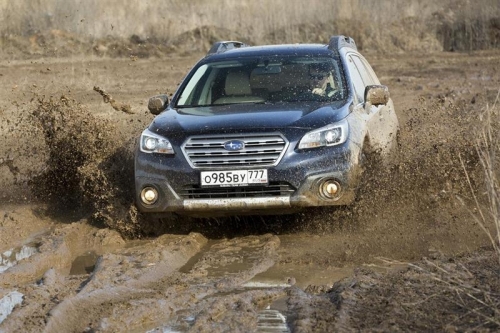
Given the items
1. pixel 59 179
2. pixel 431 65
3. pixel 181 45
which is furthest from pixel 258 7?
pixel 59 179

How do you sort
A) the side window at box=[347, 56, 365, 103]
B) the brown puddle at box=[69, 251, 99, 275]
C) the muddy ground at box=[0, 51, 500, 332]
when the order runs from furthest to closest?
1. the side window at box=[347, 56, 365, 103]
2. the brown puddle at box=[69, 251, 99, 275]
3. the muddy ground at box=[0, 51, 500, 332]

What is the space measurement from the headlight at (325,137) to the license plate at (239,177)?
1.26 feet

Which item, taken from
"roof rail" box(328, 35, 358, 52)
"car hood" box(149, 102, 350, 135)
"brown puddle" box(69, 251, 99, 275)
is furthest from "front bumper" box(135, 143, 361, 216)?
"roof rail" box(328, 35, 358, 52)

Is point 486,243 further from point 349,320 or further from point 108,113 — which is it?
point 108,113

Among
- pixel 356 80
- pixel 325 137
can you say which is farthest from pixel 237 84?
pixel 325 137

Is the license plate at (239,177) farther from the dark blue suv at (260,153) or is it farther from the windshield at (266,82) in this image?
the windshield at (266,82)

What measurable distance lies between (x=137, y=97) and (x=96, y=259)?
39.4 feet

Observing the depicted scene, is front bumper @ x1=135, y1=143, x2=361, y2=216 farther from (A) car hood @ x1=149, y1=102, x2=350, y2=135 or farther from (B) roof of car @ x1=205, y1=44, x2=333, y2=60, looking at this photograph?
(B) roof of car @ x1=205, y1=44, x2=333, y2=60

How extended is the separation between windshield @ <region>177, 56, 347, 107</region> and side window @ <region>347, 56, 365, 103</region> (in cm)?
13

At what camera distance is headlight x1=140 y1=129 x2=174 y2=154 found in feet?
27.5

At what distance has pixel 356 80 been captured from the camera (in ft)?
31.5

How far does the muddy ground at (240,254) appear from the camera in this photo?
5734 millimetres

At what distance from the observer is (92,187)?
31.1 ft

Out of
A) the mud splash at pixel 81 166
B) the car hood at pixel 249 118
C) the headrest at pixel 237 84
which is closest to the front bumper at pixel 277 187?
the car hood at pixel 249 118
